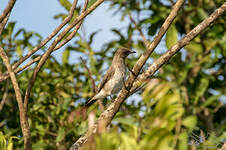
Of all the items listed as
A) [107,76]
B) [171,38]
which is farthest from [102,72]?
[171,38]

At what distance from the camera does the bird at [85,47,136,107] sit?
6.44m

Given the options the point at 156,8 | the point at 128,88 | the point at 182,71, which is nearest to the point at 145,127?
the point at 128,88

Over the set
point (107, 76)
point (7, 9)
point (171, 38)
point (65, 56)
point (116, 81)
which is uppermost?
point (7, 9)

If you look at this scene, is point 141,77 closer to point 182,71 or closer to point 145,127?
point 145,127

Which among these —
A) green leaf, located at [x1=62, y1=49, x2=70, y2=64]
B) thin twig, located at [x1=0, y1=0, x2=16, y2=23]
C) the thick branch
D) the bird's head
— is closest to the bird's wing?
the bird's head

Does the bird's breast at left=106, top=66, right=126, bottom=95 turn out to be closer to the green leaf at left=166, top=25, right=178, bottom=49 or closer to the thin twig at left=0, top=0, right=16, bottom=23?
the green leaf at left=166, top=25, right=178, bottom=49

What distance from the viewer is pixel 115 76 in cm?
650

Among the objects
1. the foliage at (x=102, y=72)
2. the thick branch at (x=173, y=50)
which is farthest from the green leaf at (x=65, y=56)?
the thick branch at (x=173, y=50)

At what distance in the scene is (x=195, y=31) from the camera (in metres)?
3.09

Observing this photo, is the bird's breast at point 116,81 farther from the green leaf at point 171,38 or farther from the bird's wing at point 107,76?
the green leaf at point 171,38

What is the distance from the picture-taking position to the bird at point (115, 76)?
21.1ft

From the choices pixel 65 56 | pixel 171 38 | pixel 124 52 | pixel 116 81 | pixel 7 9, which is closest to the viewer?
pixel 7 9

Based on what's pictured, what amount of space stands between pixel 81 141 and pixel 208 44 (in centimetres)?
399

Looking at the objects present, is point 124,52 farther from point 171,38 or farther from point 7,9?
point 7,9
